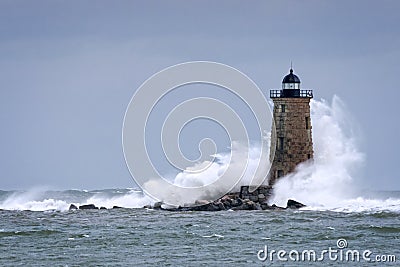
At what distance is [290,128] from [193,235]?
1239 centimetres

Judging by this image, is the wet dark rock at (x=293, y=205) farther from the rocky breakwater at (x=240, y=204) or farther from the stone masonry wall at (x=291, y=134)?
the stone masonry wall at (x=291, y=134)

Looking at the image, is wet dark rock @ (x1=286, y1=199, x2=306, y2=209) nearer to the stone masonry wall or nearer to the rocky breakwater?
the rocky breakwater

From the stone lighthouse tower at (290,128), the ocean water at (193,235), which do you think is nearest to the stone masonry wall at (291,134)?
the stone lighthouse tower at (290,128)

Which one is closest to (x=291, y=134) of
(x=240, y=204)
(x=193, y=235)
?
(x=240, y=204)

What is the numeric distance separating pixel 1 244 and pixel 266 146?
17676 millimetres

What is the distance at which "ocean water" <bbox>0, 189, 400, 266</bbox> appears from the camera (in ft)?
95.4

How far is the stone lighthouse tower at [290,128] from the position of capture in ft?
150

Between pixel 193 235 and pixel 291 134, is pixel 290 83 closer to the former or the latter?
pixel 291 134

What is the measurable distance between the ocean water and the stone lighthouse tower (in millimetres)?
2631

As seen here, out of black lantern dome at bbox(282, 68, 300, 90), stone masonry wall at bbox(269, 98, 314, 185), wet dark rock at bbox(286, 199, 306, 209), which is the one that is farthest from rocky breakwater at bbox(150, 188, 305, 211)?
black lantern dome at bbox(282, 68, 300, 90)

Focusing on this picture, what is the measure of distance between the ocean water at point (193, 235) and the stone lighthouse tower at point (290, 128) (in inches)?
104

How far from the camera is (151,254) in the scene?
30.1 m

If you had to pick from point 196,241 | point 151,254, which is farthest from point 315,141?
point 151,254

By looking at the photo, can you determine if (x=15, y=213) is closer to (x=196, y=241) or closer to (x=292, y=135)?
(x=292, y=135)
